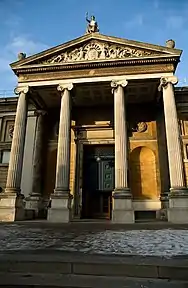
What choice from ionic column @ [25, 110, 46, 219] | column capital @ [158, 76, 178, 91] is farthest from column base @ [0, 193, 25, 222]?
column capital @ [158, 76, 178, 91]

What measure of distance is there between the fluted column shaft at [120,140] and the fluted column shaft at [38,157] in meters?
7.19

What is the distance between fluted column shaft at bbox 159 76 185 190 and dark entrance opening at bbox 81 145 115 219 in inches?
236

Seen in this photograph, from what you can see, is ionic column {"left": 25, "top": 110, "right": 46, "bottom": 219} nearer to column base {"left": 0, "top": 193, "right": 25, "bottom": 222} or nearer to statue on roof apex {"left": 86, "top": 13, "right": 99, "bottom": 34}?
column base {"left": 0, "top": 193, "right": 25, "bottom": 222}

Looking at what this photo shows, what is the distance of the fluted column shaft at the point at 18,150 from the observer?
50.3ft

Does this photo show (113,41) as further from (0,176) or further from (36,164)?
(0,176)

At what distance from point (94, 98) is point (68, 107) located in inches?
161

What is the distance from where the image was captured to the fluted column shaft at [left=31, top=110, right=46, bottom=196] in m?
18.7

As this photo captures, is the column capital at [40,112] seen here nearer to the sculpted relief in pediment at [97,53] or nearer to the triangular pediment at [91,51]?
the triangular pediment at [91,51]

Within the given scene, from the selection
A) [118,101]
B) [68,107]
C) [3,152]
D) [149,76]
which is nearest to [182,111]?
[149,76]

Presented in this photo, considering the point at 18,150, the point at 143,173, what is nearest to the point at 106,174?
the point at 143,173

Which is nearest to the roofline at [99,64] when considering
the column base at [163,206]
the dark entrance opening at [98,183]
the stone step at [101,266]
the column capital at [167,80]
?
the column capital at [167,80]

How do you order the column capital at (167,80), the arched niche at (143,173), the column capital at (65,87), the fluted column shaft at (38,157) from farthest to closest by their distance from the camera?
the fluted column shaft at (38,157)
the arched niche at (143,173)
the column capital at (65,87)
the column capital at (167,80)

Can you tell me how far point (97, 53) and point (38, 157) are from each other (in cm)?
914

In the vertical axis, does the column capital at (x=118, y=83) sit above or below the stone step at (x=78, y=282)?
above
